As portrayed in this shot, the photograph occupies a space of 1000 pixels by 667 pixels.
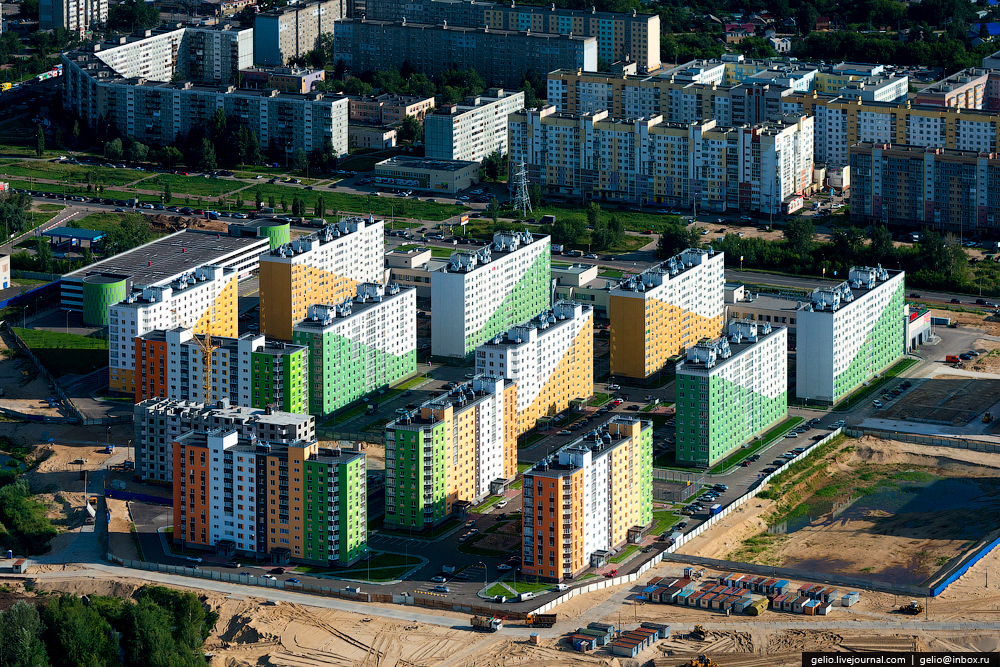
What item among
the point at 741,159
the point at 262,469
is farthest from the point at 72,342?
the point at 741,159

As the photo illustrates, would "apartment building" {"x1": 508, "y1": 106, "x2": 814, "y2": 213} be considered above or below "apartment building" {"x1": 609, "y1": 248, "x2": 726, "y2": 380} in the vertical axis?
above

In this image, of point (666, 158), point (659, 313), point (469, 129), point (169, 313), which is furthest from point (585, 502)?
point (469, 129)

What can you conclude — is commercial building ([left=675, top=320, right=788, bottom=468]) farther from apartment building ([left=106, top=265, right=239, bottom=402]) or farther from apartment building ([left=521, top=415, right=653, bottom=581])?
apartment building ([left=106, top=265, right=239, bottom=402])

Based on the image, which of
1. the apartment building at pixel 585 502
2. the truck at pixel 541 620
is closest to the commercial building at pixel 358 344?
the apartment building at pixel 585 502

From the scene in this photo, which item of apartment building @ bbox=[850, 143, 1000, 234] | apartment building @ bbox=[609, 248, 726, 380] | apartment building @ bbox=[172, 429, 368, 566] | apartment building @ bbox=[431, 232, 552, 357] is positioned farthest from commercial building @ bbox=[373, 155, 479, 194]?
apartment building @ bbox=[172, 429, 368, 566]

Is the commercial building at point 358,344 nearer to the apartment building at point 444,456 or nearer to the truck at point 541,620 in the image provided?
the apartment building at point 444,456

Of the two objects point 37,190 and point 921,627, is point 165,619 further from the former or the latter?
point 37,190

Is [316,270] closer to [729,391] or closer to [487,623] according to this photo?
[729,391]
